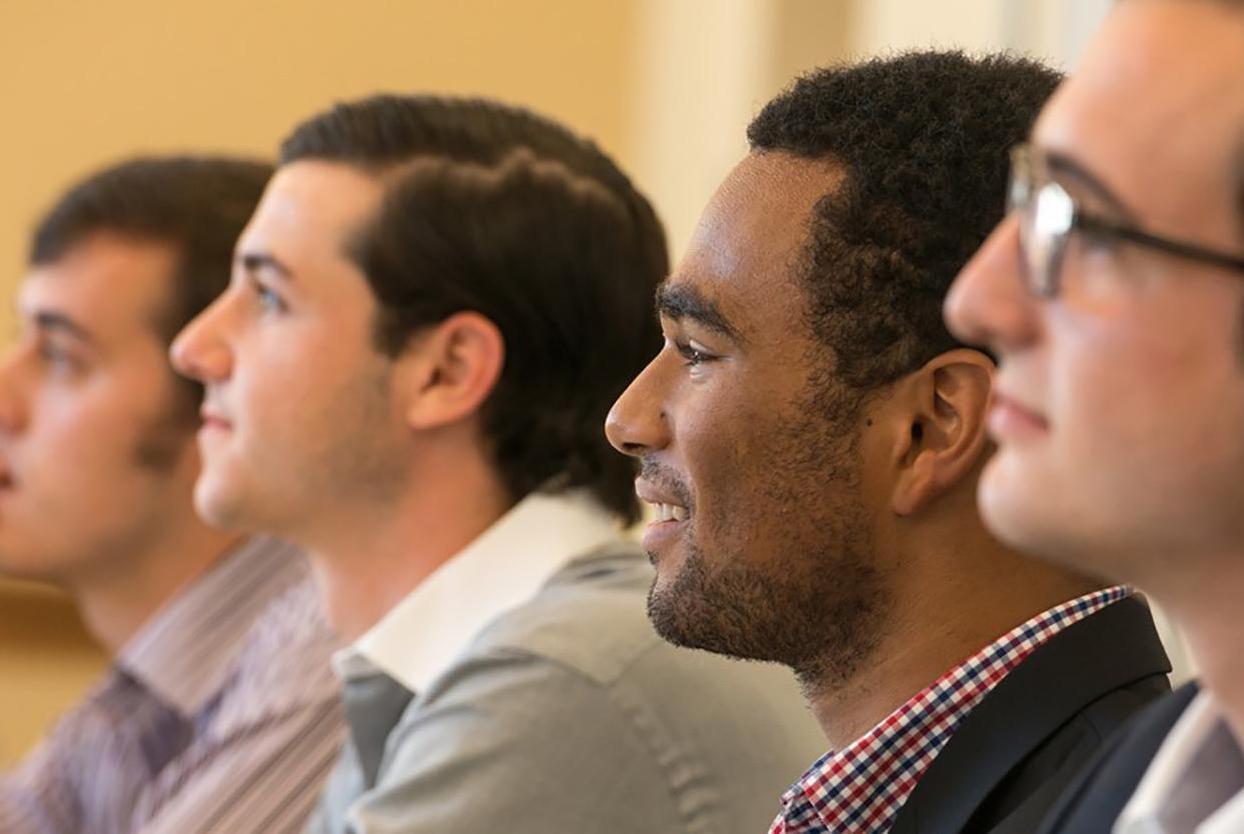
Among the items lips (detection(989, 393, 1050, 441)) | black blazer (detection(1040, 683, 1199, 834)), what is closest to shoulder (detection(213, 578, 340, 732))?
black blazer (detection(1040, 683, 1199, 834))

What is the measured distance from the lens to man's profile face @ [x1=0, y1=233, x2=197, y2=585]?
260cm

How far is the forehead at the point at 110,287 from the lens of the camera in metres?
2.60

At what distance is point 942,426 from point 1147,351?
0.40 m

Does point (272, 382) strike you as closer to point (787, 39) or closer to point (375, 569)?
point (375, 569)

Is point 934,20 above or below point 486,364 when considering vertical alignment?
above

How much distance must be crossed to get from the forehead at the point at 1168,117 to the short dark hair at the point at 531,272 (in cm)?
116

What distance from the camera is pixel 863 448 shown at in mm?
1249

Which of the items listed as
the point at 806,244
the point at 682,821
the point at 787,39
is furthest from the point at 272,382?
the point at 787,39

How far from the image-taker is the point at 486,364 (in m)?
2.03

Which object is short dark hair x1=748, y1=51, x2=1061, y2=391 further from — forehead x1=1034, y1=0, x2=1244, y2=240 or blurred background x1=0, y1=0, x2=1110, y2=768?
blurred background x1=0, y1=0, x2=1110, y2=768

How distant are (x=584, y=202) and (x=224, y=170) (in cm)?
82

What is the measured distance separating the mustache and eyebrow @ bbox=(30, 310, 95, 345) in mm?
1434

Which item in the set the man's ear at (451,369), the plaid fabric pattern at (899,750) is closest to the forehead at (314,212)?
the man's ear at (451,369)

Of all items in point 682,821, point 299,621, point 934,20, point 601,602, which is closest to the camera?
point 682,821
